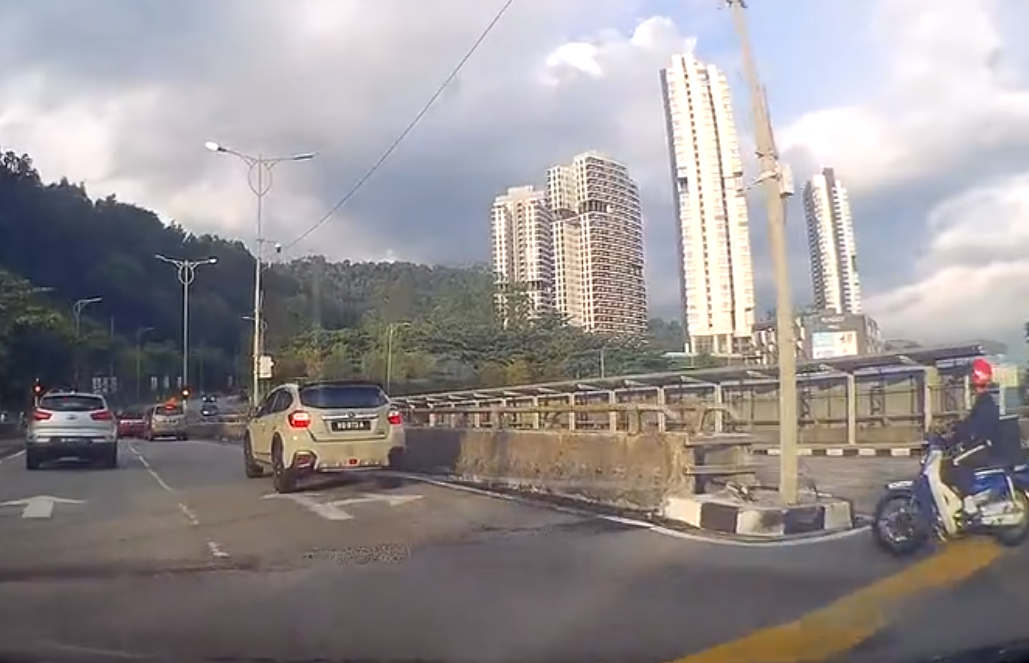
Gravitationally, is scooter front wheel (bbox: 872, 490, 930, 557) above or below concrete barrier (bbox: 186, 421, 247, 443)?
below

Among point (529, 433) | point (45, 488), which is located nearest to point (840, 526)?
point (529, 433)

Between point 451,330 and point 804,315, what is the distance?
11.9 metres

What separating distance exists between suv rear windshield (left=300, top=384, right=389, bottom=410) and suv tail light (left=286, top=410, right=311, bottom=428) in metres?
0.16

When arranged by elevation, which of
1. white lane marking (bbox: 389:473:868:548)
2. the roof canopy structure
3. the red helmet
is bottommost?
white lane marking (bbox: 389:473:868:548)

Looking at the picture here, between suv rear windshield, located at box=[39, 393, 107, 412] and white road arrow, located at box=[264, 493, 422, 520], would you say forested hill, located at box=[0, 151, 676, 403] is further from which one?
suv rear windshield, located at box=[39, 393, 107, 412]

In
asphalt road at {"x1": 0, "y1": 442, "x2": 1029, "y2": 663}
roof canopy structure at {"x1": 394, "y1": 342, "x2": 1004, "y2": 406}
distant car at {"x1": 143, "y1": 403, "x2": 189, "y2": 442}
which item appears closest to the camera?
asphalt road at {"x1": 0, "y1": 442, "x2": 1029, "y2": 663}

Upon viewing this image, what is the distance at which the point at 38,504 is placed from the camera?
15.2 m

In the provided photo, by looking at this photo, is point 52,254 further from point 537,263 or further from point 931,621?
point 931,621

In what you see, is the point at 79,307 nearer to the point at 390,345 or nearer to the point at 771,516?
the point at 390,345

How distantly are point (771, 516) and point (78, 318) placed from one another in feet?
244

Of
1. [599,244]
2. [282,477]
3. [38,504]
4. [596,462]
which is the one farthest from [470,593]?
[599,244]

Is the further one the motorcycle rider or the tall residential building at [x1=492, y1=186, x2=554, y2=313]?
the tall residential building at [x1=492, y1=186, x2=554, y2=313]

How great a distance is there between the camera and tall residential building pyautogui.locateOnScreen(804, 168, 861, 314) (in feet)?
42.7

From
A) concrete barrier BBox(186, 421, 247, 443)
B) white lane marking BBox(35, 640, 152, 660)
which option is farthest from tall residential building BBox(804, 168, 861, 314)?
concrete barrier BBox(186, 421, 247, 443)
